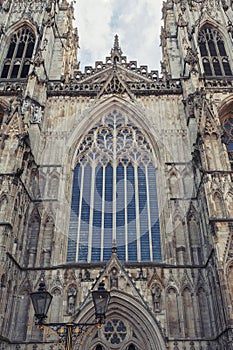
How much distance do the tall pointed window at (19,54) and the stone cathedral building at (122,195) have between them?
0.14 m

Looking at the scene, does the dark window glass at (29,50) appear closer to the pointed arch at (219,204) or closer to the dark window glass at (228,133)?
the dark window glass at (228,133)

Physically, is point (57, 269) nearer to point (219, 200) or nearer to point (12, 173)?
point (12, 173)

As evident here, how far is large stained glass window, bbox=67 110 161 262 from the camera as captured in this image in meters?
15.2

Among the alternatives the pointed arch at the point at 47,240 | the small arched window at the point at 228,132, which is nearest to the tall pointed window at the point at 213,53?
the small arched window at the point at 228,132

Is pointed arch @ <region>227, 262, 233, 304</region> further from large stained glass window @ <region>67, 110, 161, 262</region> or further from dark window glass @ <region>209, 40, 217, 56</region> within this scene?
dark window glass @ <region>209, 40, 217, 56</region>

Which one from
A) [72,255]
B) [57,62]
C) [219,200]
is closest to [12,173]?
[72,255]

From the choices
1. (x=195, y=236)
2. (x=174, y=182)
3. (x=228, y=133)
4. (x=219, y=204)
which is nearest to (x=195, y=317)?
(x=195, y=236)

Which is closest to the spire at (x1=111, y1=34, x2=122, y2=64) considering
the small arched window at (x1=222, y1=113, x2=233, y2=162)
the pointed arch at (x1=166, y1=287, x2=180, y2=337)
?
the small arched window at (x1=222, y1=113, x2=233, y2=162)

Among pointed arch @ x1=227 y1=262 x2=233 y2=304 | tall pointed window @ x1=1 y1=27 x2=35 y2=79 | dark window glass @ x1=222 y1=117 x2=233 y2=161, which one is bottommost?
pointed arch @ x1=227 y1=262 x2=233 y2=304

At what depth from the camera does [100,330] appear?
13000 mm

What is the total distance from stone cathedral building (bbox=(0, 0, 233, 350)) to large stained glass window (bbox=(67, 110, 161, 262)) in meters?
0.05

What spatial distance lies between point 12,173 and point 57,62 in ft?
36.6

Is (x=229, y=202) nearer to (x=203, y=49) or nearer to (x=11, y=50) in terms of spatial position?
(x=203, y=49)

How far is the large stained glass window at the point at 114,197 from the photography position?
15211mm
